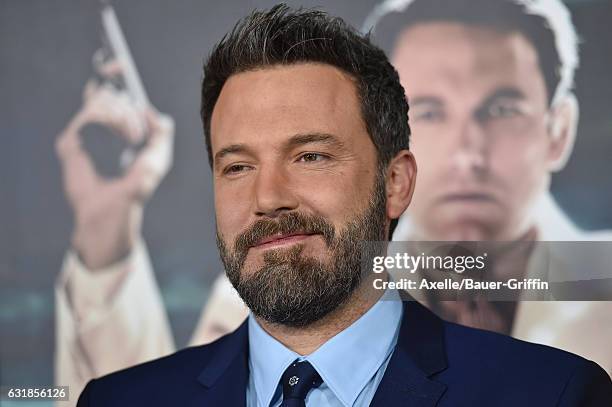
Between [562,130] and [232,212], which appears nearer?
[232,212]

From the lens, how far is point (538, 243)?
2254mm

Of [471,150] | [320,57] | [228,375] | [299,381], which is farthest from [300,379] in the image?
[471,150]

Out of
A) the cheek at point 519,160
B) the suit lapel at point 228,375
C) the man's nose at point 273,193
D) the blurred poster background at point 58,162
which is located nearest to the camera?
the man's nose at point 273,193

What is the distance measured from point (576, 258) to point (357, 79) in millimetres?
778

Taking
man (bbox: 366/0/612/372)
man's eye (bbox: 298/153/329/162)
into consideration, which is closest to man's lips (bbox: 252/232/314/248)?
man's eye (bbox: 298/153/329/162)

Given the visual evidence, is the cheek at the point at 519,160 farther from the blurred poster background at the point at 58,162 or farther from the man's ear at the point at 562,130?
the blurred poster background at the point at 58,162

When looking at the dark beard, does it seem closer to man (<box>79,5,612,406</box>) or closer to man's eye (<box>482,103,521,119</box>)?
man (<box>79,5,612,406</box>)

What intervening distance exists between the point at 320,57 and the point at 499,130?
0.83 m

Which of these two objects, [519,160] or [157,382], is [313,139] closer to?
[157,382]

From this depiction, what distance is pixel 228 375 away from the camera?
158cm

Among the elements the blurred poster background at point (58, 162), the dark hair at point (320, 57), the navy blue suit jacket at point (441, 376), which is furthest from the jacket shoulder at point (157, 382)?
the blurred poster background at point (58, 162)

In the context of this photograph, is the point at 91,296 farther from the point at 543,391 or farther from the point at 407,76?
the point at 543,391

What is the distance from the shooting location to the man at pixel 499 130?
7.38 ft

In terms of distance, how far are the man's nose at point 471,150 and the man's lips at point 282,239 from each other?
35.3 inches
